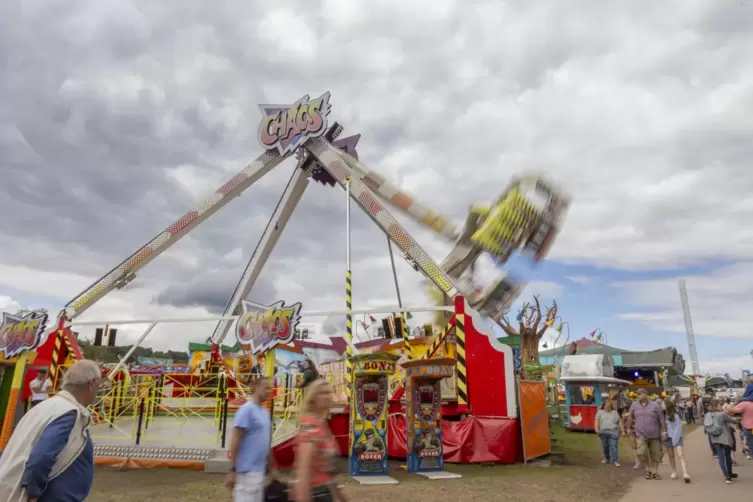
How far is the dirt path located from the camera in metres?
7.70

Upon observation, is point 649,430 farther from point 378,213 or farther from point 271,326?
point 378,213

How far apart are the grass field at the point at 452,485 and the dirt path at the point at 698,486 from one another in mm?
351

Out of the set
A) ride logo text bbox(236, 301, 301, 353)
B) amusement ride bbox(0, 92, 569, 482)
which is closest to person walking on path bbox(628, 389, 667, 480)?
amusement ride bbox(0, 92, 569, 482)

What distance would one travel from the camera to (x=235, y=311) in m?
22.0

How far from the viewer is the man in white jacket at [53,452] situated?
2637 millimetres

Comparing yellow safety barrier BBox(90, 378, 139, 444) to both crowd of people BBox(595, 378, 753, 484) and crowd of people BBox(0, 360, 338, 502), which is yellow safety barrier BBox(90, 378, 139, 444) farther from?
crowd of people BBox(595, 378, 753, 484)

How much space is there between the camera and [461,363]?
1131cm

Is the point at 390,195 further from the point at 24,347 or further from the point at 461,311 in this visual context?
the point at 24,347

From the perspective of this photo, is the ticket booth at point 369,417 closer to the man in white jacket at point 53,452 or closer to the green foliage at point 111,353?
the man in white jacket at point 53,452

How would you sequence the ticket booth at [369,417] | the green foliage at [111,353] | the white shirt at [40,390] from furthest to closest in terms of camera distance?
the green foliage at [111,353] < the white shirt at [40,390] < the ticket booth at [369,417]

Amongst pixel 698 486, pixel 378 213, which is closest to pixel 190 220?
pixel 378 213

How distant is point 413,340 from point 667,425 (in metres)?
10.0

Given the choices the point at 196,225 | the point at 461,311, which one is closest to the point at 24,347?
the point at 196,225

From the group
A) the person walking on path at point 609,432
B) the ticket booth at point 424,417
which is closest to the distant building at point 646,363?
the person walking on path at point 609,432
